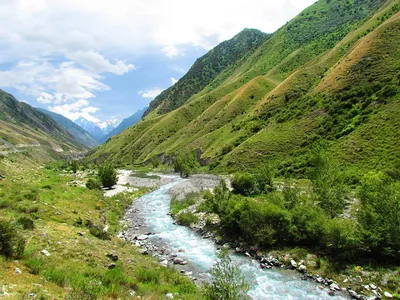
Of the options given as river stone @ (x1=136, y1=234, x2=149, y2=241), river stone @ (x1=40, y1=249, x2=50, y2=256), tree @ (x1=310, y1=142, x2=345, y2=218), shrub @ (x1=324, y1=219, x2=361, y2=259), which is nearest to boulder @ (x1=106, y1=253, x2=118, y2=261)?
river stone @ (x1=40, y1=249, x2=50, y2=256)

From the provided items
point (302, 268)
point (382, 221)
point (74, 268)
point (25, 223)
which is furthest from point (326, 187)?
point (25, 223)

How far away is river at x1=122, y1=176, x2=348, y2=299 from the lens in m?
21.6

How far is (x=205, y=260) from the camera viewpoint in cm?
2789

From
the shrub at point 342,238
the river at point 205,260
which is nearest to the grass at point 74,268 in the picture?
the river at point 205,260

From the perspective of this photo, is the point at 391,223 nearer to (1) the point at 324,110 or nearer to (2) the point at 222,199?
(2) the point at 222,199

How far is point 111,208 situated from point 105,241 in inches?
919

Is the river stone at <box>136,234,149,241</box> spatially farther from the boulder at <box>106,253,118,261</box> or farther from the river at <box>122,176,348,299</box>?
the boulder at <box>106,253,118,261</box>

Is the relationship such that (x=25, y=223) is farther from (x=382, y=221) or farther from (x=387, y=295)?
(x=382, y=221)

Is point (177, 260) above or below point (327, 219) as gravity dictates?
below

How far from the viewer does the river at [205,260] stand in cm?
2161

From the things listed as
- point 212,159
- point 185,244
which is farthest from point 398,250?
point 212,159

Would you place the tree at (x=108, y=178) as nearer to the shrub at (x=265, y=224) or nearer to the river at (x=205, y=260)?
the river at (x=205, y=260)

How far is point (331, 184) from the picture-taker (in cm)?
3559

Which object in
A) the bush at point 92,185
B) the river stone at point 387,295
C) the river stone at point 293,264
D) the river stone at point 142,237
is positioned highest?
the bush at point 92,185
